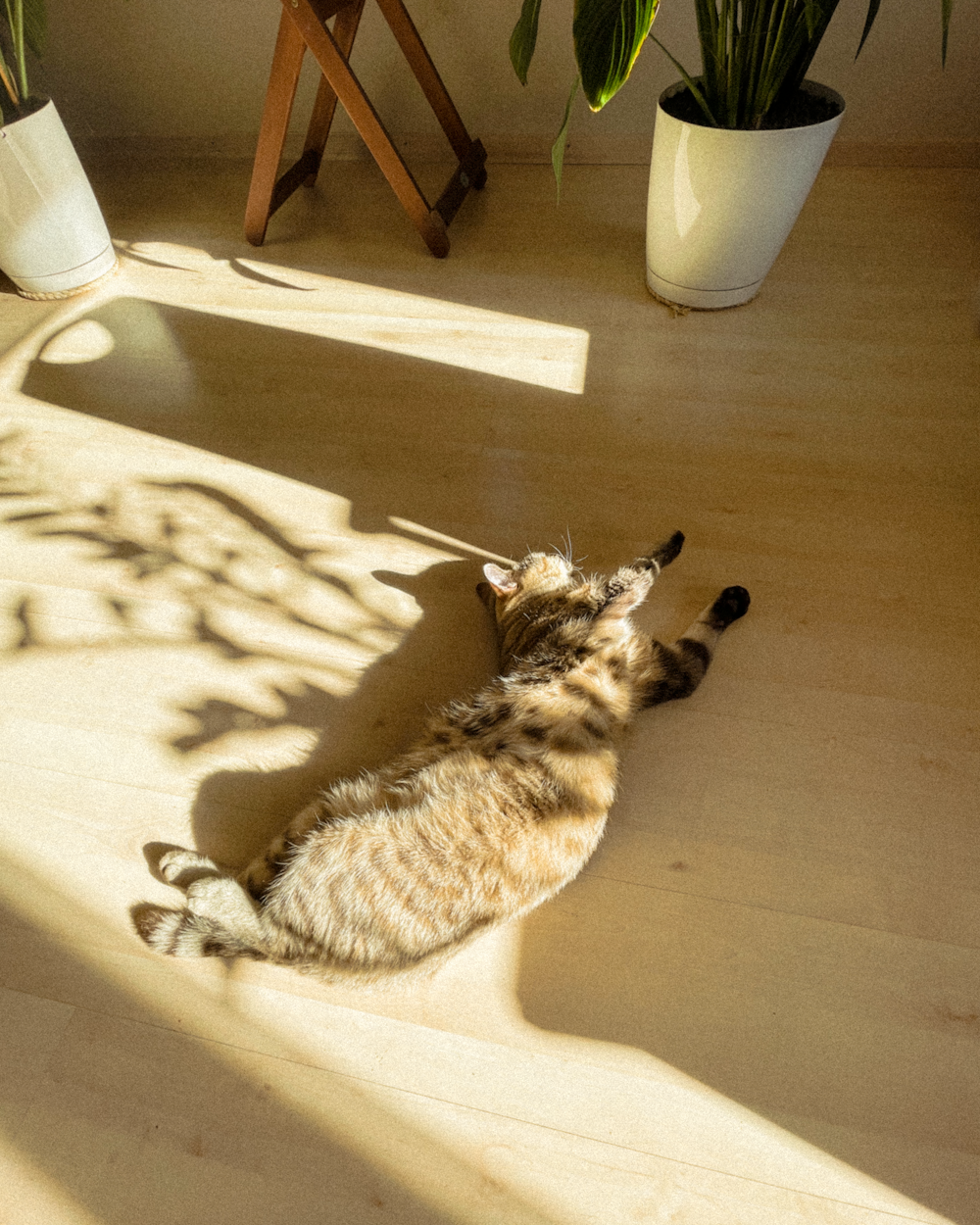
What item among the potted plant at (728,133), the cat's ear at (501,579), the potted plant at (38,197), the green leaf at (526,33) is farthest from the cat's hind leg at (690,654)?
the potted plant at (38,197)

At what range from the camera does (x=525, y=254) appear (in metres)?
2.10

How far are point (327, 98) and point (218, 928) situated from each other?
2387 mm

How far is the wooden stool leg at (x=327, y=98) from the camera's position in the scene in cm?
193

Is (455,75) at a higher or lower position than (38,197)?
higher

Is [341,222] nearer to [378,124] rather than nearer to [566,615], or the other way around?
[378,124]

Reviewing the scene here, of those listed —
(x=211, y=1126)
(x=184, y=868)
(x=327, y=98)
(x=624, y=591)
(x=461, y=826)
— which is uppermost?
(x=327, y=98)

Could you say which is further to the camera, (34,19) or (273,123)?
(273,123)

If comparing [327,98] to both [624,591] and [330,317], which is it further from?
[624,591]

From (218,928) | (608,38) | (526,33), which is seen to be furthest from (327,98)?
(218,928)

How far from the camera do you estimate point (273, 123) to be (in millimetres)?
1946

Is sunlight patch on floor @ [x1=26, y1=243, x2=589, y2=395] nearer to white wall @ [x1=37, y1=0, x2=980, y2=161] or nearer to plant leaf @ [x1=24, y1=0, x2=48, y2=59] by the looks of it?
plant leaf @ [x1=24, y1=0, x2=48, y2=59]

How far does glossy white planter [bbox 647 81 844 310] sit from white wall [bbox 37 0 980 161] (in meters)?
0.58

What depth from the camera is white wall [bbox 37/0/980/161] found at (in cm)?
197

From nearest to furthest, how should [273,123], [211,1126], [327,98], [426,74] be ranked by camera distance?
[211,1126], [273,123], [426,74], [327,98]
